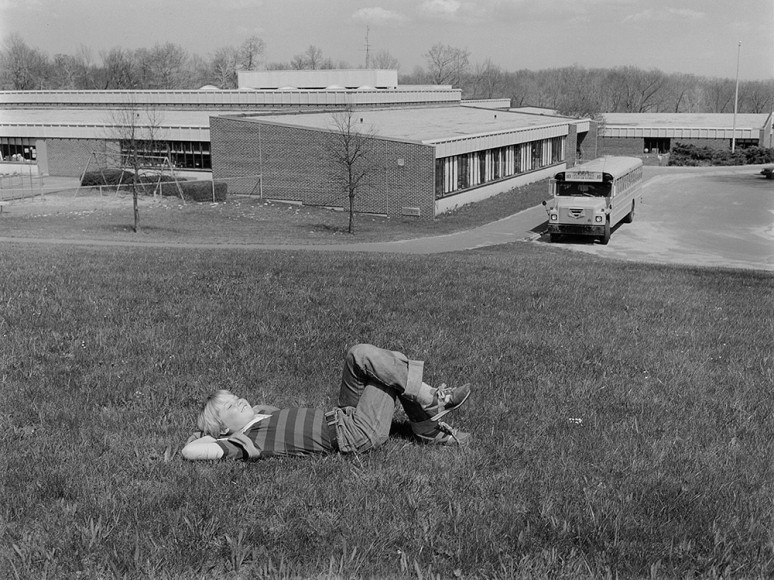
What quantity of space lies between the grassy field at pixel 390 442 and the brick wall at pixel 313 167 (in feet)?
88.1

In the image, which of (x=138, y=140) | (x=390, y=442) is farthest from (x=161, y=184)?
(x=390, y=442)

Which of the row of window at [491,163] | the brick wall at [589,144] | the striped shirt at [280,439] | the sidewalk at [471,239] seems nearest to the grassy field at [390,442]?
the striped shirt at [280,439]

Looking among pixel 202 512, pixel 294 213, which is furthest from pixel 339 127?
pixel 202 512

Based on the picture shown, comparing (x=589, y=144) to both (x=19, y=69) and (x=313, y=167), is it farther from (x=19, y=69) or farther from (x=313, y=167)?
(x=19, y=69)

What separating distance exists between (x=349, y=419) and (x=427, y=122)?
46256mm

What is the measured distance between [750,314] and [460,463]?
707 centimetres

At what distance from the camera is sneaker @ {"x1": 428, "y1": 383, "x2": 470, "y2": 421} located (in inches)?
215

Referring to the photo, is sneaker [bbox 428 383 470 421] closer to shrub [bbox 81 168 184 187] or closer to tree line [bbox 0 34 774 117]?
shrub [bbox 81 168 184 187]

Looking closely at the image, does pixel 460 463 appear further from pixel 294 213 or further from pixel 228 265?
pixel 294 213

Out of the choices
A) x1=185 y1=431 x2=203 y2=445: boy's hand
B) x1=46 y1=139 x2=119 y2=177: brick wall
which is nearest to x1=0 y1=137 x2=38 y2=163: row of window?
x1=46 y1=139 x2=119 y2=177: brick wall

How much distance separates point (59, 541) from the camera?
13.7 ft

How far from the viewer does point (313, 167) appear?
4031cm

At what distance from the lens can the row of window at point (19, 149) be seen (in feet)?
188

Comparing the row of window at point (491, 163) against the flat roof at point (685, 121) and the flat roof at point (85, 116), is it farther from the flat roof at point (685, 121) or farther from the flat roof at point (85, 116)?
the flat roof at point (685, 121)
